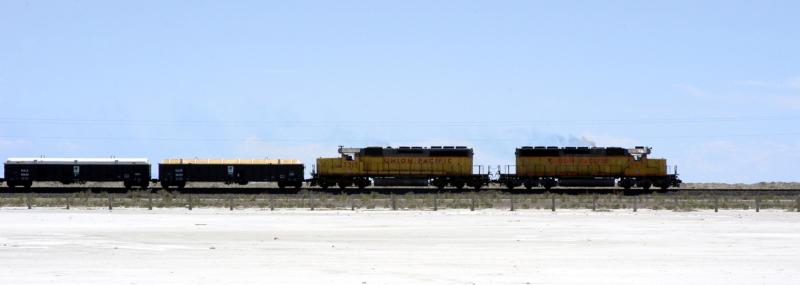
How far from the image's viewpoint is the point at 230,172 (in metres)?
72.5

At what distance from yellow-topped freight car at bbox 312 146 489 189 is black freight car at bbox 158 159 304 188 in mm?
2829

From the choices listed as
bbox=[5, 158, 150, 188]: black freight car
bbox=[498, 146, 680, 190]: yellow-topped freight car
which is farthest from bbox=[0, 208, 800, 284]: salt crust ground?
bbox=[5, 158, 150, 188]: black freight car

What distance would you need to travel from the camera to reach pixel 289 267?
20531 mm

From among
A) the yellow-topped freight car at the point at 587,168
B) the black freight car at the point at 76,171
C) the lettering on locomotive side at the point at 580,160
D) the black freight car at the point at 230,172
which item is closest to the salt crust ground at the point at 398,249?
the yellow-topped freight car at the point at 587,168

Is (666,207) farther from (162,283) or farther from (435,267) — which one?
(162,283)

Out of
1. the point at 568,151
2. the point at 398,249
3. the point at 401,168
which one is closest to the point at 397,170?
the point at 401,168

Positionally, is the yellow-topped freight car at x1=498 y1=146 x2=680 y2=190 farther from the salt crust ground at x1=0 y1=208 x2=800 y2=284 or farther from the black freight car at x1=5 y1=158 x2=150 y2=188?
the salt crust ground at x1=0 y1=208 x2=800 y2=284

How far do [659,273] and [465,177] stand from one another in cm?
5056

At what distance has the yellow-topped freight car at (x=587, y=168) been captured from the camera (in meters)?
69.6

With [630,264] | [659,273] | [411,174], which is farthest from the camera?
[411,174]

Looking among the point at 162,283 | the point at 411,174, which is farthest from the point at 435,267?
the point at 411,174

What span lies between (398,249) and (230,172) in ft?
160

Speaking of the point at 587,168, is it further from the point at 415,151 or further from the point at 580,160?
the point at 415,151

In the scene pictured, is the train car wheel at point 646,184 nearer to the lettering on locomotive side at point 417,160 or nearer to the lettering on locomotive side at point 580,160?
the lettering on locomotive side at point 580,160
